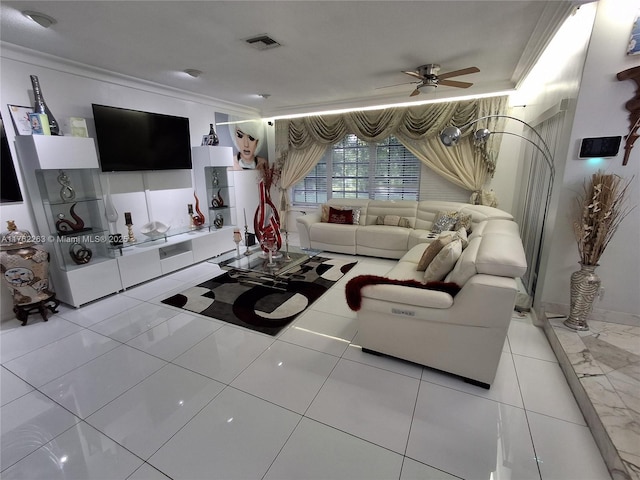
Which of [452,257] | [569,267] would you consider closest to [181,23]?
[452,257]

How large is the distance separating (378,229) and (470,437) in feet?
10.7

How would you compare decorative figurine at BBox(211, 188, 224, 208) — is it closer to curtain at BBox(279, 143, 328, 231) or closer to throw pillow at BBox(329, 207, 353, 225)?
curtain at BBox(279, 143, 328, 231)

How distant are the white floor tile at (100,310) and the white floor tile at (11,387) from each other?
699 mm

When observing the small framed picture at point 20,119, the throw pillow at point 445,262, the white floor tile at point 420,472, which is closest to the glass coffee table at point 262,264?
the throw pillow at point 445,262

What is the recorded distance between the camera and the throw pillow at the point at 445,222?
4.18 m

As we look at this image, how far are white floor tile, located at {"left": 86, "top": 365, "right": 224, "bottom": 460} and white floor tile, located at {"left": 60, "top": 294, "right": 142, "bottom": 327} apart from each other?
1.35 meters

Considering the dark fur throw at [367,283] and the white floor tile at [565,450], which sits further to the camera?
the dark fur throw at [367,283]

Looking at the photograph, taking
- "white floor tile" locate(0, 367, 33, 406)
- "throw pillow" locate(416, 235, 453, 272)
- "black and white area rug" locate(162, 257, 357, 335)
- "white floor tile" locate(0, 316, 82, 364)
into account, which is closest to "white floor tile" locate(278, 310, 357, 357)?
"black and white area rug" locate(162, 257, 357, 335)

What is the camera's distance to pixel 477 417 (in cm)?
173

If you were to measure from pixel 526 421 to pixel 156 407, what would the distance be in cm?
226

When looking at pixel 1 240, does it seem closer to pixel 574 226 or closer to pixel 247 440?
pixel 247 440

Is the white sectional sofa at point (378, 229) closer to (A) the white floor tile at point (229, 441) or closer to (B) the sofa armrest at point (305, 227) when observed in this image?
(B) the sofa armrest at point (305, 227)

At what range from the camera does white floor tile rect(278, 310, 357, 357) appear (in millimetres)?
2457

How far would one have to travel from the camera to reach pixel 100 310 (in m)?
3.13
